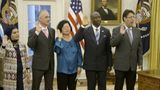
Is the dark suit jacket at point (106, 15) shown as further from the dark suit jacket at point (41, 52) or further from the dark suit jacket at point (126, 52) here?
the dark suit jacket at point (41, 52)

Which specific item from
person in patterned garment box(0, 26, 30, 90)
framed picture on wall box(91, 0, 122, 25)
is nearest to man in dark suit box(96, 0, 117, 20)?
framed picture on wall box(91, 0, 122, 25)

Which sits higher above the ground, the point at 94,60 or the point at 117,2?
the point at 117,2

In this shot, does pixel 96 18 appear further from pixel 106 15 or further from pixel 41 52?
pixel 106 15

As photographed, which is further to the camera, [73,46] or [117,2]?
[117,2]

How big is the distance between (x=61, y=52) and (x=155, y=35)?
3.86m

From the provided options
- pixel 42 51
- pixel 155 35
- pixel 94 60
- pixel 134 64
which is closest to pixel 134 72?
pixel 134 64

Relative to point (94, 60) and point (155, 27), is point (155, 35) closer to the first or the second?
point (155, 27)

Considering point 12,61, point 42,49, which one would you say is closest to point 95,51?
point 42,49

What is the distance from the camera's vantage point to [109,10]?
314 inches

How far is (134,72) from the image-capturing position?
16.1ft

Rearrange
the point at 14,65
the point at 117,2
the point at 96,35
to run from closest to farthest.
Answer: the point at 14,65, the point at 96,35, the point at 117,2

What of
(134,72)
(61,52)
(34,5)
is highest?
(34,5)

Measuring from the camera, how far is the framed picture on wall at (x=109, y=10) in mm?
7867

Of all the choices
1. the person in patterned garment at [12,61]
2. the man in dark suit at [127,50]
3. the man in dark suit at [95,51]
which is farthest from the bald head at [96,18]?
the person in patterned garment at [12,61]
